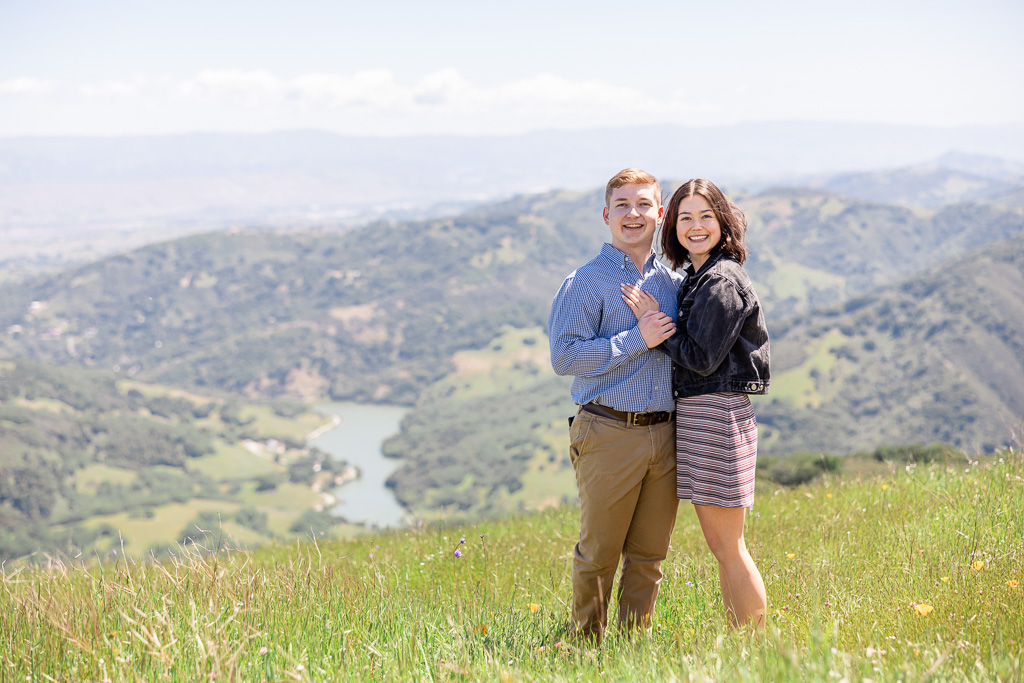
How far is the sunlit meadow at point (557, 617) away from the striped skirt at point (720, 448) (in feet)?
1.78

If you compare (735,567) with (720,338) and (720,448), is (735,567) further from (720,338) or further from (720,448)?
(720,338)

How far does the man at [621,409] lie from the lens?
307 cm

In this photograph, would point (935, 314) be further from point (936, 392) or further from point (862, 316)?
point (936, 392)

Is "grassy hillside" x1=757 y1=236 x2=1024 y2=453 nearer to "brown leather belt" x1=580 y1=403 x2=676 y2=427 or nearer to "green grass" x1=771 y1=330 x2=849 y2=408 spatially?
"green grass" x1=771 y1=330 x2=849 y2=408

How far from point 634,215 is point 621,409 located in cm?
89

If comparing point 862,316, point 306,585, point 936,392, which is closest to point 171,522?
point 306,585

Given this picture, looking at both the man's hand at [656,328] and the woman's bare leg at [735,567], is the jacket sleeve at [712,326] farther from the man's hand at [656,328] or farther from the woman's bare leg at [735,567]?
the woman's bare leg at [735,567]

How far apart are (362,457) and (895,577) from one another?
15833 cm

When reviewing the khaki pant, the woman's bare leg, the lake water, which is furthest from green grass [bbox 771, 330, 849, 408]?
the woman's bare leg

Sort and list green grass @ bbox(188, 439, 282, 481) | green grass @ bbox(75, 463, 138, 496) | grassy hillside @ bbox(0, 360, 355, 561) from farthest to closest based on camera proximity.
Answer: green grass @ bbox(188, 439, 282, 481) → green grass @ bbox(75, 463, 138, 496) → grassy hillside @ bbox(0, 360, 355, 561)

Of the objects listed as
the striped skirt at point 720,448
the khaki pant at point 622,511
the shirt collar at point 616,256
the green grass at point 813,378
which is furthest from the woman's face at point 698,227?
the green grass at point 813,378

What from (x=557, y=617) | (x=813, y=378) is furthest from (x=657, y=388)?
(x=813, y=378)

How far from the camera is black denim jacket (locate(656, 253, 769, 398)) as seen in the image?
2.85 metres

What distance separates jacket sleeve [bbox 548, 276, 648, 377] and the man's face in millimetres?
309
